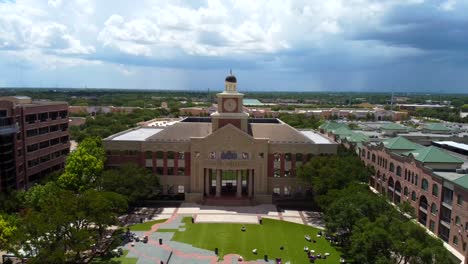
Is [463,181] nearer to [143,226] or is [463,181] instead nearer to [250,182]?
[250,182]

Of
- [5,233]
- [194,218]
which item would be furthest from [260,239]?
[5,233]

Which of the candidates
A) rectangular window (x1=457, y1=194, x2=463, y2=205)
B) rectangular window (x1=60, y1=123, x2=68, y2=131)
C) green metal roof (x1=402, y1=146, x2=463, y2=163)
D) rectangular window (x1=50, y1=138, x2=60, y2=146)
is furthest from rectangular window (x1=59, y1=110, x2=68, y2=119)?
rectangular window (x1=457, y1=194, x2=463, y2=205)

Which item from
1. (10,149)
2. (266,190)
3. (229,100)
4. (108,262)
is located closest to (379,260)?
(108,262)

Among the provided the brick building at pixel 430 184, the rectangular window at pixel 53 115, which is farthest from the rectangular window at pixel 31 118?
the brick building at pixel 430 184

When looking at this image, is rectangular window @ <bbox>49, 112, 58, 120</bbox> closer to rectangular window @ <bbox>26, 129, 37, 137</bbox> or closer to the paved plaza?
rectangular window @ <bbox>26, 129, 37, 137</bbox>

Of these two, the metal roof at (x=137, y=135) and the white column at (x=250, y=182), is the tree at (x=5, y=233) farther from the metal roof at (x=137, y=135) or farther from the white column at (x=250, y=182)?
the white column at (x=250, y=182)

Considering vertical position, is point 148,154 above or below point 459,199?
above

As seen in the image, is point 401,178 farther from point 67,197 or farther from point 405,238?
point 67,197
